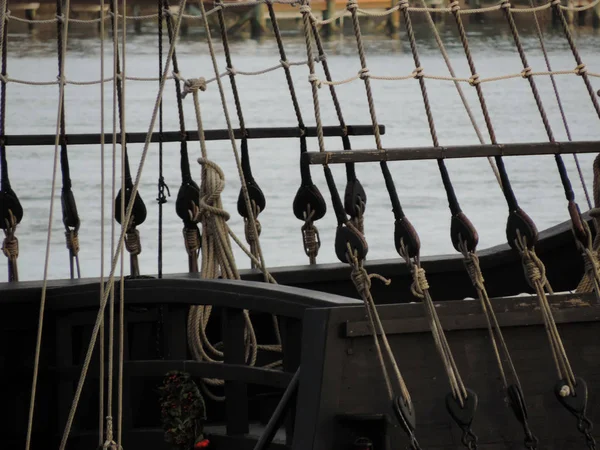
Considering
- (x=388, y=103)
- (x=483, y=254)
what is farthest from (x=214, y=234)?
(x=388, y=103)

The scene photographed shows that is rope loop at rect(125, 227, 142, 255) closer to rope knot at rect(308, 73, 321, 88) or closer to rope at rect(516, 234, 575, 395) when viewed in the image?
rope knot at rect(308, 73, 321, 88)

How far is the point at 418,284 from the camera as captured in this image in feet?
9.26

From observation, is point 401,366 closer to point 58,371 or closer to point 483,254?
point 58,371

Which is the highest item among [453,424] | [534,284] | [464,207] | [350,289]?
[464,207]

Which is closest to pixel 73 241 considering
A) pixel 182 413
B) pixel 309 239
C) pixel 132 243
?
pixel 132 243

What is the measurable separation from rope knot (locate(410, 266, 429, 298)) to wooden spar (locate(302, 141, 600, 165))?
0.22 m

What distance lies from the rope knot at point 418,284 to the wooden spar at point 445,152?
8.8 inches

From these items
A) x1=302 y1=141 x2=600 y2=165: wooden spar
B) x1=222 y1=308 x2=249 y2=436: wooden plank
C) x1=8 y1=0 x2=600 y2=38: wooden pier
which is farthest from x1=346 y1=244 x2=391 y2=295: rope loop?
x1=8 y1=0 x2=600 y2=38: wooden pier

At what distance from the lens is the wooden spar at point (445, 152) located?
2.85m

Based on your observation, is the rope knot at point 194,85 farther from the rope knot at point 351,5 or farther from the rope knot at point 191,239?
the rope knot at point 351,5

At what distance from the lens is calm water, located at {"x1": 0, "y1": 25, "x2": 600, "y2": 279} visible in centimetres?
930

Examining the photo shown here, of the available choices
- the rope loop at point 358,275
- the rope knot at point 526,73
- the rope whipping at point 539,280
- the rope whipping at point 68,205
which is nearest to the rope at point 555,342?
the rope whipping at point 539,280

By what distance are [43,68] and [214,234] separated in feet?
40.0

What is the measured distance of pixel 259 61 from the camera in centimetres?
1808
